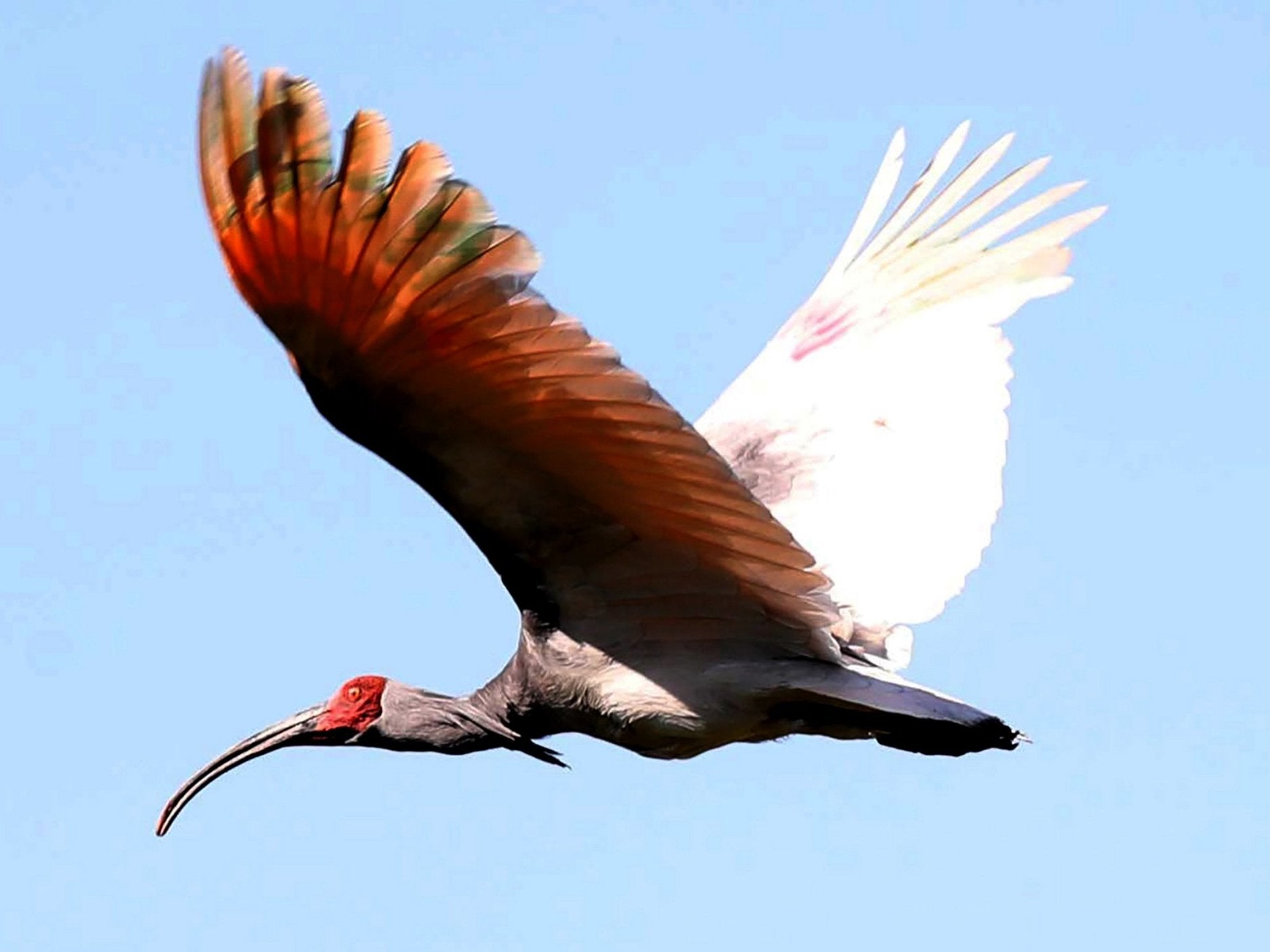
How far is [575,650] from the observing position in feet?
32.9

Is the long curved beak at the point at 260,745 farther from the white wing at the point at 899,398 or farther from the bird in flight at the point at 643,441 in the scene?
the white wing at the point at 899,398

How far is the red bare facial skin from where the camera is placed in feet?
36.5

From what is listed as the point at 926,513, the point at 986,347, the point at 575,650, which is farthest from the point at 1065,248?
the point at 575,650

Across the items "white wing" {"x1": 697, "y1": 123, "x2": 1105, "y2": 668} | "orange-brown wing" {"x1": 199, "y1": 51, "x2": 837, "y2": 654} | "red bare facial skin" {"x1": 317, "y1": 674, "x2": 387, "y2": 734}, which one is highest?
"white wing" {"x1": 697, "y1": 123, "x2": 1105, "y2": 668}

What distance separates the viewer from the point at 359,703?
1114 cm

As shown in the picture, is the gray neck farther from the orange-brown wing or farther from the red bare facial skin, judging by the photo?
the orange-brown wing

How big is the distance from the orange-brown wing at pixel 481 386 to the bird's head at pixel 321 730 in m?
1.48

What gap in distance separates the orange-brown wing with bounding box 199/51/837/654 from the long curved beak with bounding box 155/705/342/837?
5.75 ft

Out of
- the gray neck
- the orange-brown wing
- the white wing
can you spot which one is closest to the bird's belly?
the orange-brown wing

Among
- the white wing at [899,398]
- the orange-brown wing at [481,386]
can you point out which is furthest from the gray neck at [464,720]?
the white wing at [899,398]

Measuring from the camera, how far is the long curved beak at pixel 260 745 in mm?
11273

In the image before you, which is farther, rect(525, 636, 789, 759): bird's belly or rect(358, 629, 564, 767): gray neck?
rect(358, 629, 564, 767): gray neck

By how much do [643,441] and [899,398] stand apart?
3.26 meters

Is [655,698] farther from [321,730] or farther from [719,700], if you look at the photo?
[321,730]
